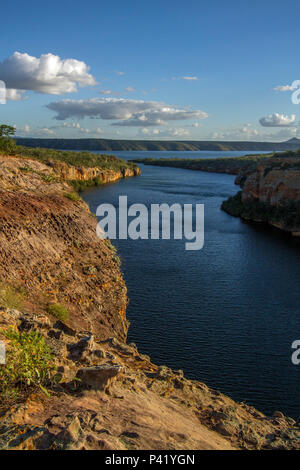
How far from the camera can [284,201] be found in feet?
Result: 178

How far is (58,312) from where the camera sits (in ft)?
44.4

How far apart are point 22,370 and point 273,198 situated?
5522cm

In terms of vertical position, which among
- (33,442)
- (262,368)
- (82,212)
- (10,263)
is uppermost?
(82,212)

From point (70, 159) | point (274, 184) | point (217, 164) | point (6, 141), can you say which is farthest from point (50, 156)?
point (217, 164)

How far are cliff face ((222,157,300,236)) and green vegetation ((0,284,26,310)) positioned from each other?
42307 mm

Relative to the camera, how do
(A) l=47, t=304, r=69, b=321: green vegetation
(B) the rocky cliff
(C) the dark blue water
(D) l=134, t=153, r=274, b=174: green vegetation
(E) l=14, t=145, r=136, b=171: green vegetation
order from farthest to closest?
1. (D) l=134, t=153, r=274, b=174: green vegetation
2. (E) l=14, t=145, r=136, b=171: green vegetation
3. (C) the dark blue water
4. (A) l=47, t=304, r=69, b=321: green vegetation
5. (B) the rocky cliff

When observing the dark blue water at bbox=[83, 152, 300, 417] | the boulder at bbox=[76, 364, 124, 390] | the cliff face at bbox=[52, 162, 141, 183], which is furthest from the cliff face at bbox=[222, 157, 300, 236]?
the boulder at bbox=[76, 364, 124, 390]

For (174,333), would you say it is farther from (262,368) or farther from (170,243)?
(170,243)

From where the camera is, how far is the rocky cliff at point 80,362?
22.0 ft

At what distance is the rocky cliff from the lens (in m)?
6.72

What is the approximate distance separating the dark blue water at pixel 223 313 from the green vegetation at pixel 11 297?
317 inches

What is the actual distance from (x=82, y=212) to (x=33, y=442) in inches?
567

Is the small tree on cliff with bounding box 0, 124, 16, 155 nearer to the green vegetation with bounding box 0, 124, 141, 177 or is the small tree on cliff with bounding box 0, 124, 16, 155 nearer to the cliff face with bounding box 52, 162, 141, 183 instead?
the green vegetation with bounding box 0, 124, 141, 177
